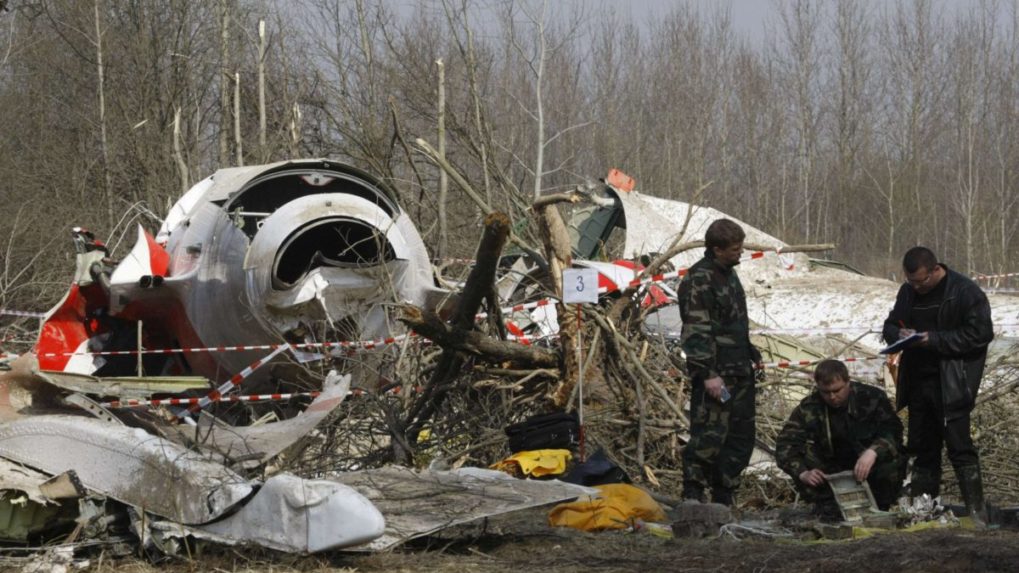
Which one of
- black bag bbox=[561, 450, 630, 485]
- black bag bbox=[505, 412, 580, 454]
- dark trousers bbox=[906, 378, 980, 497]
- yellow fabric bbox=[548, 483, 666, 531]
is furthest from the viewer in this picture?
black bag bbox=[505, 412, 580, 454]

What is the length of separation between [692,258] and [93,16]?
618 inches

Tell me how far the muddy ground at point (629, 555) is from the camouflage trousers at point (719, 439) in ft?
2.91

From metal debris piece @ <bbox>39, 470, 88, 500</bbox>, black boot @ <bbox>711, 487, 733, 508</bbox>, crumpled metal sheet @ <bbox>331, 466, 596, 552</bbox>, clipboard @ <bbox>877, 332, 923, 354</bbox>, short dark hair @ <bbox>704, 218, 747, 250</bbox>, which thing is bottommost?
black boot @ <bbox>711, 487, 733, 508</bbox>

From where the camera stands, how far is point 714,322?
6.97 meters

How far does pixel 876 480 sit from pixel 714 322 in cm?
120

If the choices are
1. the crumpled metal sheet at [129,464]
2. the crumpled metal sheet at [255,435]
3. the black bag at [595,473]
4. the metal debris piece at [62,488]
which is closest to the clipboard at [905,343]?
the black bag at [595,473]

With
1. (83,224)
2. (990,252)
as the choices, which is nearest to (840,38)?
(990,252)

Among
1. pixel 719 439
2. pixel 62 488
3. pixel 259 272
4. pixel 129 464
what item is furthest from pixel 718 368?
pixel 259 272

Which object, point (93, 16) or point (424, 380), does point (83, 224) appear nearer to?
point (93, 16)

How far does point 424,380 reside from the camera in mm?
9367

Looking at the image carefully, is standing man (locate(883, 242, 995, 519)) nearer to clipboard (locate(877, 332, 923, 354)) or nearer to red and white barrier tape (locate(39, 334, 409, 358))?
clipboard (locate(877, 332, 923, 354))

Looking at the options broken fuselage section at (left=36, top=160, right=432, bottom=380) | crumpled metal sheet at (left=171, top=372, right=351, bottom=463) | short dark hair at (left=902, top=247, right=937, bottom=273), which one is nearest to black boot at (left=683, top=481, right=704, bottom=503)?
short dark hair at (left=902, top=247, right=937, bottom=273)

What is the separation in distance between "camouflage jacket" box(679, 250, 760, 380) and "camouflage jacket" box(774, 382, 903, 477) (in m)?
0.45

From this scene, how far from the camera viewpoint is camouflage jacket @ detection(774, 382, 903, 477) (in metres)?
6.57
